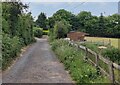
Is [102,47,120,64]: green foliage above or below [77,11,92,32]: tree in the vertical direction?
below

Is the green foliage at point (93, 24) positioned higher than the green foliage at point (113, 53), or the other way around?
the green foliage at point (93, 24)

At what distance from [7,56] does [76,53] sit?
12.6 feet

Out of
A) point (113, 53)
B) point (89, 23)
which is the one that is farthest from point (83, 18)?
point (113, 53)

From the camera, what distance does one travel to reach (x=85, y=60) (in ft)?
52.2

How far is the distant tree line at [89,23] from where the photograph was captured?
95875 mm

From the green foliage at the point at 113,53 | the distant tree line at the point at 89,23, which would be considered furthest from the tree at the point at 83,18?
the green foliage at the point at 113,53

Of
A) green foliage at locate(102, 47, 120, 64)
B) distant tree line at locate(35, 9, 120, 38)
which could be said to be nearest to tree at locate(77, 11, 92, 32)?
distant tree line at locate(35, 9, 120, 38)

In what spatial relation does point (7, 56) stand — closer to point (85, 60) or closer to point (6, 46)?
point (6, 46)

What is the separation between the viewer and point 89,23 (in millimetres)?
102562

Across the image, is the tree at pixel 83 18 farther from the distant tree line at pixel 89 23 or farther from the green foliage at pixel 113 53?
the green foliage at pixel 113 53

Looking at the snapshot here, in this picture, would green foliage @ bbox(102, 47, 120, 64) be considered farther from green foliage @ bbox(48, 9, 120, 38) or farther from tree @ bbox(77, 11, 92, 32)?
tree @ bbox(77, 11, 92, 32)

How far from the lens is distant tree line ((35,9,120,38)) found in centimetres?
9588

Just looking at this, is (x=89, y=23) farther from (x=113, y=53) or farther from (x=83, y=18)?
(x=113, y=53)

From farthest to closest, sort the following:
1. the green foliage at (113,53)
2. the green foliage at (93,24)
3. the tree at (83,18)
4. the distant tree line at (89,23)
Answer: the tree at (83,18) < the distant tree line at (89,23) < the green foliage at (93,24) < the green foliage at (113,53)
